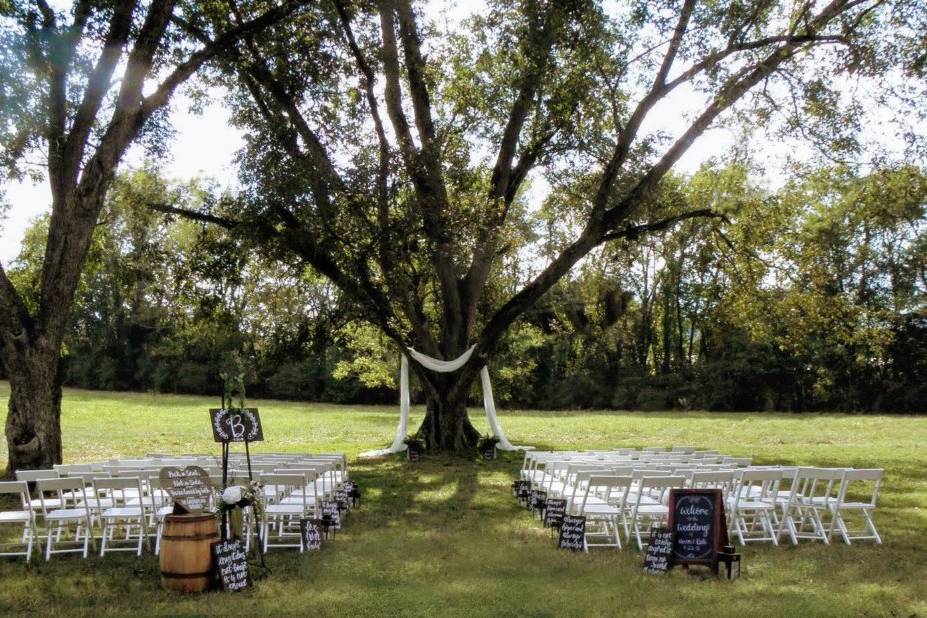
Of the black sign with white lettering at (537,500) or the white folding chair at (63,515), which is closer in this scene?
the white folding chair at (63,515)

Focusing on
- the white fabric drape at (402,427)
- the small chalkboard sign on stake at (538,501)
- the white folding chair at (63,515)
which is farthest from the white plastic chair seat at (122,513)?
the white fabric drape at (402,427)

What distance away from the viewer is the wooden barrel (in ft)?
21.1

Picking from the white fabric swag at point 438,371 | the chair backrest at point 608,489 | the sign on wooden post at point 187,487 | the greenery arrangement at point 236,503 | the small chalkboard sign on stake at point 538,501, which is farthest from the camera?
the white fabric swag at point 438,371

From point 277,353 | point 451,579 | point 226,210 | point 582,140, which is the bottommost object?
point 451,579

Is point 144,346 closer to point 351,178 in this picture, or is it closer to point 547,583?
point 351,178

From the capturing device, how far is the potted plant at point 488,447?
1873 cm

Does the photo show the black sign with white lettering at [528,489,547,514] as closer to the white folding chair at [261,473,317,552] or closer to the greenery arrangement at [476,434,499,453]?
the white folding chair at [261,473,317,552]

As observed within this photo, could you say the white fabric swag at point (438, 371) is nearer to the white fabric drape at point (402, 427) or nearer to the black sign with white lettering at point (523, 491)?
the white fabric drape at point (402, 427)

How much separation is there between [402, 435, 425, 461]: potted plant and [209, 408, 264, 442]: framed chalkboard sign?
1149 cm

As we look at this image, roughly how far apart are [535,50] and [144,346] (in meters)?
39.6

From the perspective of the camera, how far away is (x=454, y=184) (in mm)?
18094

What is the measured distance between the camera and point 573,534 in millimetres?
7992

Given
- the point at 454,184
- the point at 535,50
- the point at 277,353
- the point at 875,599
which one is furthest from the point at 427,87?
the point at 875,599

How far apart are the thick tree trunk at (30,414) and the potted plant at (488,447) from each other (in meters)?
9.08
